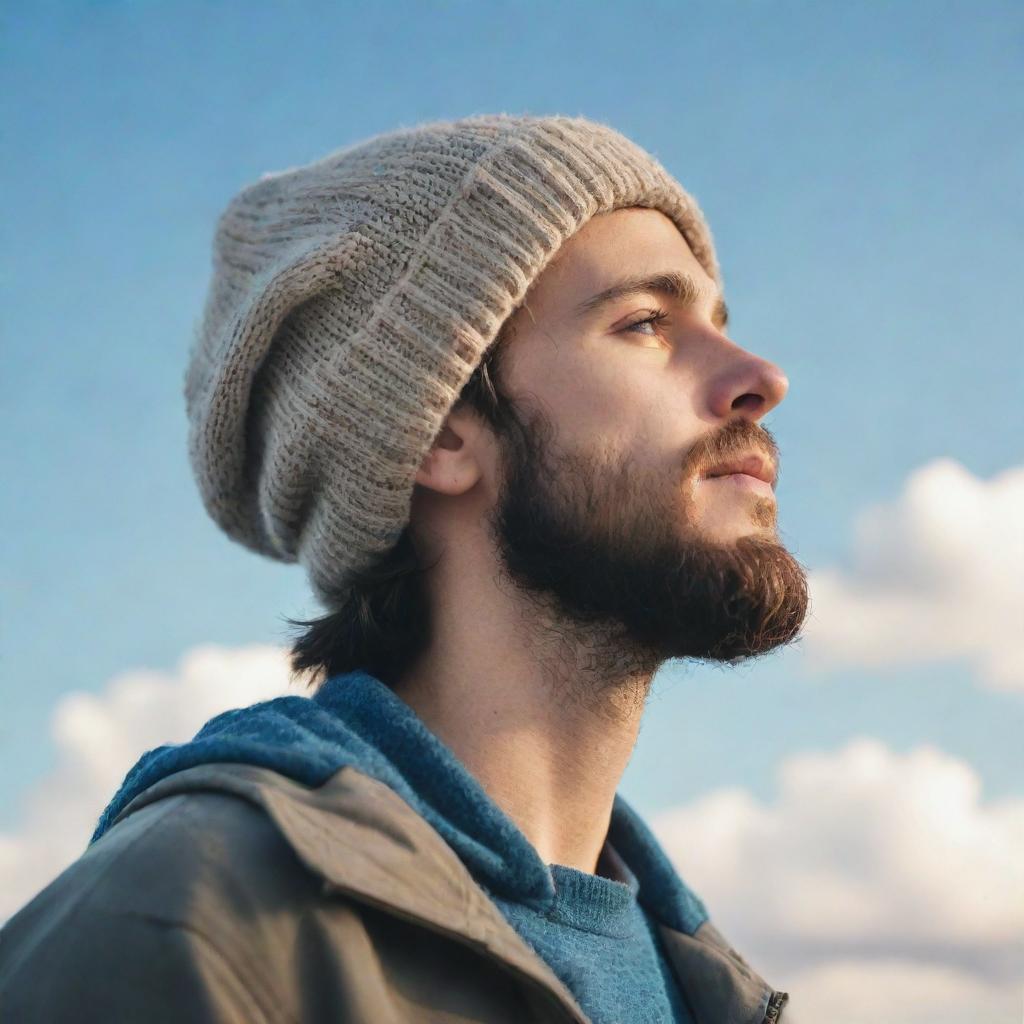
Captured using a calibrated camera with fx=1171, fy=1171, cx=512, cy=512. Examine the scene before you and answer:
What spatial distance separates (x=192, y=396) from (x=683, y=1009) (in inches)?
100

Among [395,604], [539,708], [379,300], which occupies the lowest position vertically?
[539,708]

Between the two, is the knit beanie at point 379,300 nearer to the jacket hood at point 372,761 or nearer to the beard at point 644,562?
the beard at point 644,562

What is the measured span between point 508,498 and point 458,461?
0.21m

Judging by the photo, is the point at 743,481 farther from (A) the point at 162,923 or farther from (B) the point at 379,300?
(A) the point at 162,923

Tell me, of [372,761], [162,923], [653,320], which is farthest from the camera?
[653,320]

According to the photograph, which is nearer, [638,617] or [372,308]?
[638,617]

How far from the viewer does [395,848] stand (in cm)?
228

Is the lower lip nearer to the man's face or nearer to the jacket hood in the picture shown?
the man's face

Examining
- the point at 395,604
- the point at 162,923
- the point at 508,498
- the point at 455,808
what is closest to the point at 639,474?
the point at 508,498

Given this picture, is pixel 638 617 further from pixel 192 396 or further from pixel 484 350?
pixel 192 396

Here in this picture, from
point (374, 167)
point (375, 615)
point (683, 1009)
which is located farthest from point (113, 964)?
point (374, 167)

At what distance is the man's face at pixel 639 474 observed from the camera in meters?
3.15

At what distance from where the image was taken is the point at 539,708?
3197 mm

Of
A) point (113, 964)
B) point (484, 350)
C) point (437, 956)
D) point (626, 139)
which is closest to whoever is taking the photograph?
point (113, 964)
